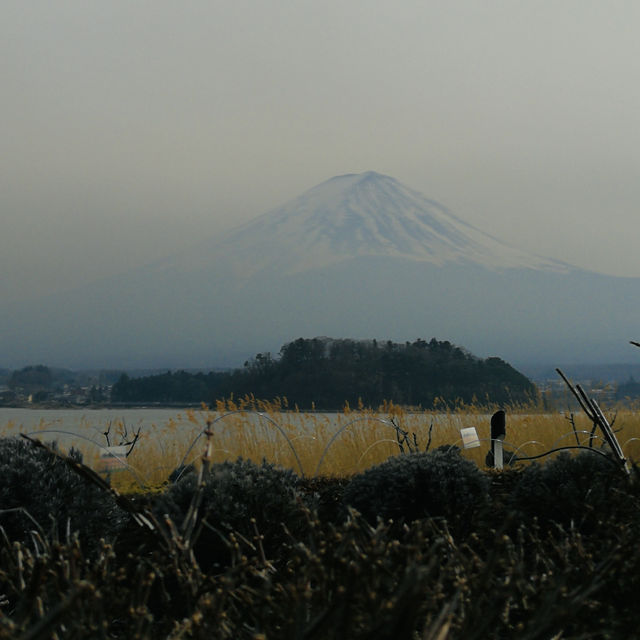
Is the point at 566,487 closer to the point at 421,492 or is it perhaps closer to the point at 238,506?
the point at 421,492

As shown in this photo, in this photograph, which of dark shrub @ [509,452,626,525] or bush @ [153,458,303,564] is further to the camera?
dark shrub @ [509,452,626,525]

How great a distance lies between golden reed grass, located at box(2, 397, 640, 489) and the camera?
30.9 feet

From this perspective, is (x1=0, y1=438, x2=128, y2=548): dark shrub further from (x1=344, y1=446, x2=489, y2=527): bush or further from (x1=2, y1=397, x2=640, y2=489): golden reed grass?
(x1=2, y1=397, x2=640, y2=489): golden reed grass

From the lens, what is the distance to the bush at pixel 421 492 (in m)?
6.00

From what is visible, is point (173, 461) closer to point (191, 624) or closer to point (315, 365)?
point (191, 624)

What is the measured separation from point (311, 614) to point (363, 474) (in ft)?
10.7

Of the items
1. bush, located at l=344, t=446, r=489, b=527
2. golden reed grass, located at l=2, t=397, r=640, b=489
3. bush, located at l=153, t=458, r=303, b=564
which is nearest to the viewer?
bush, located at l=153, t=458, r=303, b=564

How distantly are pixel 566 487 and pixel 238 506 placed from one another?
248cm

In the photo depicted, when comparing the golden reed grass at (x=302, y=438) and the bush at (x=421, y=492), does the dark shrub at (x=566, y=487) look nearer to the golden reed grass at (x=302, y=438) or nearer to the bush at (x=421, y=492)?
the bush at (x=421, y=492)

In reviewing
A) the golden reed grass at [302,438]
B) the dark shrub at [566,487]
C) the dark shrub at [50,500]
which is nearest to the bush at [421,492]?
the dark shrub at [566,487]

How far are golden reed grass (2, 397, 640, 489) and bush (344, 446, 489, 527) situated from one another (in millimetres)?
2669

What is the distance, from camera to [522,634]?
2727 millimetres

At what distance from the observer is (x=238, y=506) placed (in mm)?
5703

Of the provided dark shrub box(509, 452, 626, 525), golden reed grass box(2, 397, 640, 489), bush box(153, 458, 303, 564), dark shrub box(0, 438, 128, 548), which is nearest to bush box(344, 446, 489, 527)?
dark shrub box(509, 452, 626, 525)
